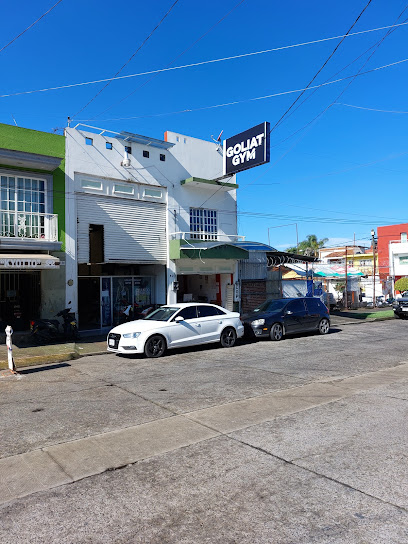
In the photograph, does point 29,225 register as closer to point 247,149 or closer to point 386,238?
point 247,149

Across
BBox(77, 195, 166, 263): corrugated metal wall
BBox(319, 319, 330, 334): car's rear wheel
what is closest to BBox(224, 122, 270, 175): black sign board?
BBox(77, 195, 166, 263): corrugated metal wall

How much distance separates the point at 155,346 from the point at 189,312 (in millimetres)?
1634

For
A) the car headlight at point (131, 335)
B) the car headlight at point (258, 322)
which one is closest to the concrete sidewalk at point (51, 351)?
the car headlight at point (131, 335)

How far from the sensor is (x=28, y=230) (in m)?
15.0

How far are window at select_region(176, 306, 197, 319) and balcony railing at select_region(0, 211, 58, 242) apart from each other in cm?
546

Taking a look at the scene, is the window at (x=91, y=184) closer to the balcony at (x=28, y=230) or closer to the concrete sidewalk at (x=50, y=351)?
the balcony at (x=28, y=230)

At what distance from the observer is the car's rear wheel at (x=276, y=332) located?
A: 1502 centimetres

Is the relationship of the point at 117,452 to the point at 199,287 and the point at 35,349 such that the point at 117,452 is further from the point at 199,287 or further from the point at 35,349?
the point at 199,287

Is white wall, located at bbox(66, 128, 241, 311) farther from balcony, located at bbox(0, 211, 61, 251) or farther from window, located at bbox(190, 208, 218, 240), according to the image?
balcony, located at bbox(0, 211, 61, 251)

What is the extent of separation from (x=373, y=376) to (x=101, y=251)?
11298 mm

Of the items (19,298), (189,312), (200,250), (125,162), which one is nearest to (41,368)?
(189,312)

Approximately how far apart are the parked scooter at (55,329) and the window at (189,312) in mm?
4538

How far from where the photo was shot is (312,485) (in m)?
4.13

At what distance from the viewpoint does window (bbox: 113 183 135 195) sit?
57.0 feet
